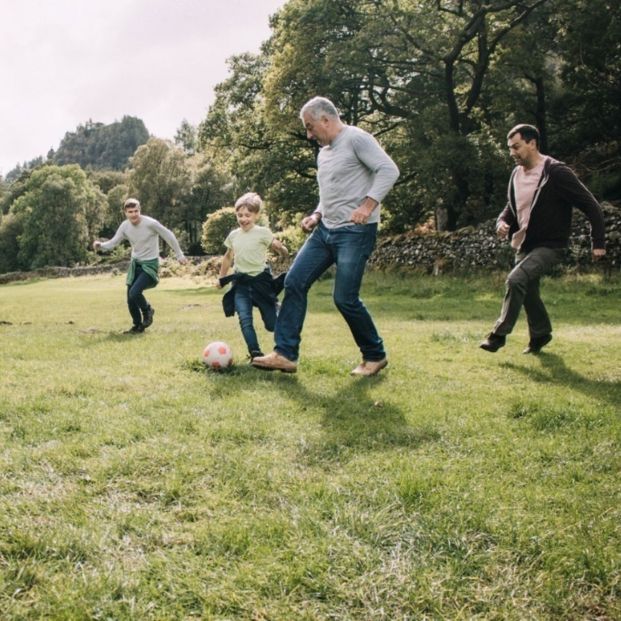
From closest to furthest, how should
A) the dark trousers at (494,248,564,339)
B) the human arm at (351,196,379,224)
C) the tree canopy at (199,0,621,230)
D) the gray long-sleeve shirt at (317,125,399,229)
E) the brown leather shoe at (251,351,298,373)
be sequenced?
1. the human arm at (351,196,379,224)
2. the gray long-sleeve shirt at (317,125,399,229)
3. the brown leather shoe at (251,351,298,373)
4. the dark trousers at (494,248,564,339)
5. the tree canopy at (199,0,621,230)

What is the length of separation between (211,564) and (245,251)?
15.6ft

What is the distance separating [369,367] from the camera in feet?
18.3

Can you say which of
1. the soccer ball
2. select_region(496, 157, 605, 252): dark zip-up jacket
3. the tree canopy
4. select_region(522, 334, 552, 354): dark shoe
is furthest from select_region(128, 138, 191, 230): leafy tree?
select_region(496, 157, 605, 252): dark zip-up jacket

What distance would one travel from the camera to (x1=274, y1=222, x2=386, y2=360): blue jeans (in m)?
5.30

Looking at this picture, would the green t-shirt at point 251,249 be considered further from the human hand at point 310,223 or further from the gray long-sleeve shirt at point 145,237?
the gray long-sleeve shirt at point 145,237

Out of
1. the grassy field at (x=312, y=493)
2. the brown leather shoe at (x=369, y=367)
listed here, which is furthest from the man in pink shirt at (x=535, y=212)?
the brown leather shoe at (x=369, y=367)

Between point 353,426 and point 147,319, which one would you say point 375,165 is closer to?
point 353,426

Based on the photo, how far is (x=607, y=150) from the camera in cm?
2156

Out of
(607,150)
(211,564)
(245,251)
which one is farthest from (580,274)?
(211,564)

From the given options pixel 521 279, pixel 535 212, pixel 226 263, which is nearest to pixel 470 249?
pixel 535 212

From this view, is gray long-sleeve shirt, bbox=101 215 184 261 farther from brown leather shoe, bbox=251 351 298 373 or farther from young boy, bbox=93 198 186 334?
brown leather shoe, bbox=251 351 298 373

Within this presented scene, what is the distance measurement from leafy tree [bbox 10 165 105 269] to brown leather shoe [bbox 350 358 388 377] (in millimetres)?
69314

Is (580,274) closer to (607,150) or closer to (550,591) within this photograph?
(607,150)

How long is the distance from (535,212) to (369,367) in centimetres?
260
